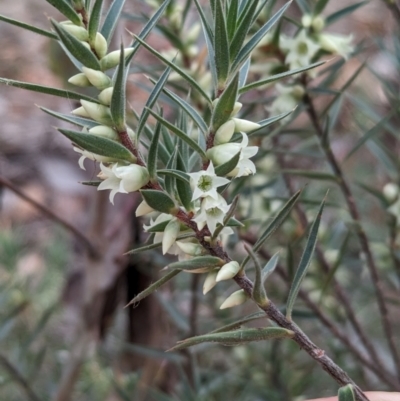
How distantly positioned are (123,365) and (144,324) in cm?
12

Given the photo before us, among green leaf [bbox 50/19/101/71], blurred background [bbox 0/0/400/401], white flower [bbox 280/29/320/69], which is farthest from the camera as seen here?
blurred background [bbox 0/0/400/401]

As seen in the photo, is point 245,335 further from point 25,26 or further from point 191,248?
point 25,26

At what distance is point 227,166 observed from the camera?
0.85ft

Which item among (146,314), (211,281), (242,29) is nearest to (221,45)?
(242,29)

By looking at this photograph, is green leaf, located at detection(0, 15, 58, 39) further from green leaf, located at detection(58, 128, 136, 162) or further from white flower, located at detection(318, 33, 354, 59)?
white flower, located at detection(318, 33, 354, 59)

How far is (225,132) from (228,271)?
0.07m

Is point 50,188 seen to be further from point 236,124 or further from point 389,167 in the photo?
point 236,124

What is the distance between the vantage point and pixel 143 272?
35.3 inches

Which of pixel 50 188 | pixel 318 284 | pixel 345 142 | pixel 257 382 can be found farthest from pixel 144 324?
pixel 50 188

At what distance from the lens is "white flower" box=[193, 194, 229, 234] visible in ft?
0.87

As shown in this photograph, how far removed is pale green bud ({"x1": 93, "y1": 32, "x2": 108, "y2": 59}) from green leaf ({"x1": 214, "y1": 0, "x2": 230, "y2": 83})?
0.06 m

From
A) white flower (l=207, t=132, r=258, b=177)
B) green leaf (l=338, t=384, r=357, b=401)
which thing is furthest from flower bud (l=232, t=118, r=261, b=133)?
green leaf (l=338, t=384, r=357, b=401)

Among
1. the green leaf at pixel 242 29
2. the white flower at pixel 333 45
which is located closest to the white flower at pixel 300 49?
the white flower at pixel 333 45

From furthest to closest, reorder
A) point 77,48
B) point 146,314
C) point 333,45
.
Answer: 1. point 146,314
2. point 333,45
3. point 77,48
